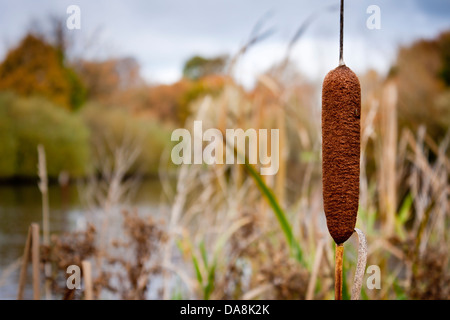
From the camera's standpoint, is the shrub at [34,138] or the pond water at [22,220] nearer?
the pond water at [22,220]

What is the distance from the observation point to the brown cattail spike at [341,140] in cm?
73

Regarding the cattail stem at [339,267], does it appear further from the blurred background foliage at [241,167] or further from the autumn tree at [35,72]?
the autumn tree at [35,72]

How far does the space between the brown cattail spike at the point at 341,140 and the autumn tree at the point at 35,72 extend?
64.5 feet

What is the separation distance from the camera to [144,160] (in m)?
18.5

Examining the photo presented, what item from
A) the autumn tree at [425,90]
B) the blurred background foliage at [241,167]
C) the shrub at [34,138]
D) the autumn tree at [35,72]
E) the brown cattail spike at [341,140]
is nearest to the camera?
the brown cattail spike at [341,140]

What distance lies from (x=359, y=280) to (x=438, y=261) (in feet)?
5.31

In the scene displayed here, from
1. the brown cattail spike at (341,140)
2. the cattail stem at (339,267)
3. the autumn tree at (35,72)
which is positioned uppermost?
the autumn tree at (35,72)

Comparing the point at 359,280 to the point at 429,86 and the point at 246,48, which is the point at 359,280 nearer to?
the point at 246,48

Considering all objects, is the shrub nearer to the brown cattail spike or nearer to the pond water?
the pond water

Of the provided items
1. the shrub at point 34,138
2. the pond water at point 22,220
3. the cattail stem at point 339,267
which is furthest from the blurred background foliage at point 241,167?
the pond water at point 22,220

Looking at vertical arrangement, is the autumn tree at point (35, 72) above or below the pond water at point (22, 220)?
above

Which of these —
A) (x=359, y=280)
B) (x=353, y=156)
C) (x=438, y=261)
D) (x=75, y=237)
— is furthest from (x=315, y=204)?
(x=353, y=156)

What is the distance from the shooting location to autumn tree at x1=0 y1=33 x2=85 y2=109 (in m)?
19.3

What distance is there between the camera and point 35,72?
2002 cm
